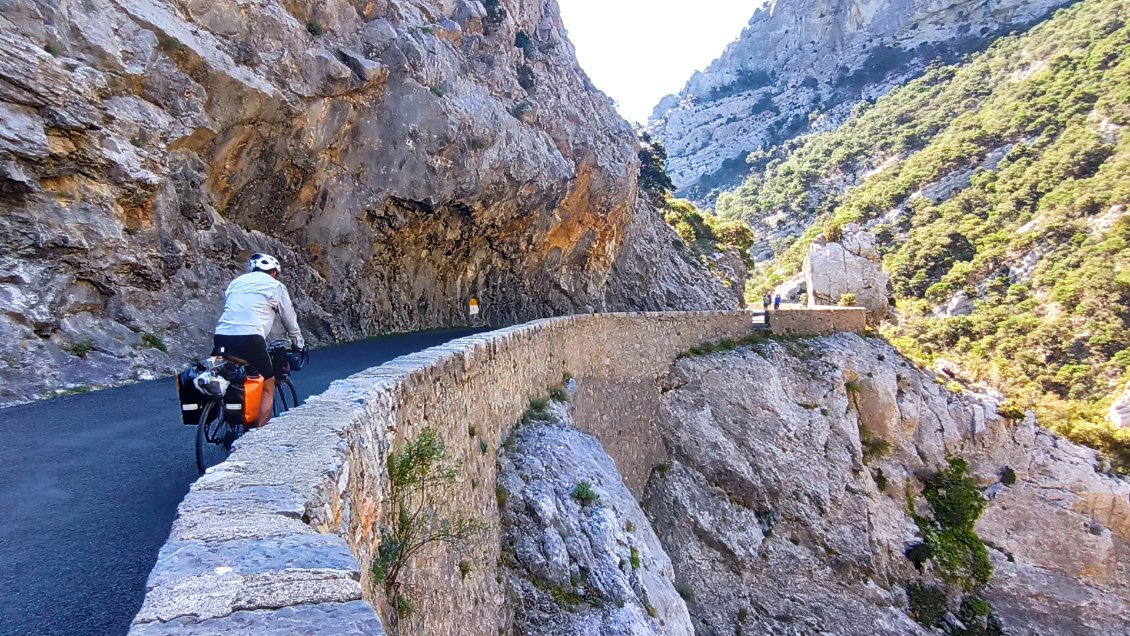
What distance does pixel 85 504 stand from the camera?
3.96 metres

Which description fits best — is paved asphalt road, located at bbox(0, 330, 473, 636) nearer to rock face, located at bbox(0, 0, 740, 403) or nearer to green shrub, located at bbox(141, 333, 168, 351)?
rock face, located at bbox(0, 0, 740, 403)

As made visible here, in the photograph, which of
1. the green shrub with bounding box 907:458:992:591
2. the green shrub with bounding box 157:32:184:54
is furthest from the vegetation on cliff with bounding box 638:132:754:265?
the green shrub with bounding box 157:32:184:54

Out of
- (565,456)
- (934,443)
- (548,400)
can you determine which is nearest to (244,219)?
(548,400)

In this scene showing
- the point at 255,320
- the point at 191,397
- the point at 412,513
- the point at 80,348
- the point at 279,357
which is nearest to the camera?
the point at 412,513

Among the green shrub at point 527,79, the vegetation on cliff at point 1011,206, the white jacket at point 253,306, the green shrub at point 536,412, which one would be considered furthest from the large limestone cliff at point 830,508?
the green shrub at point 527,79

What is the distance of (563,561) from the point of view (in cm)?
670

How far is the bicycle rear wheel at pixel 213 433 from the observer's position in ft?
14.7

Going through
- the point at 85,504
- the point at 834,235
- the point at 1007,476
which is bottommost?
the point at 1007,476

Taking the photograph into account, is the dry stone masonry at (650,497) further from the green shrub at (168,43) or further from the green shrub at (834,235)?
the green shrub at (834,235)

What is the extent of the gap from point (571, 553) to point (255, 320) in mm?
4213

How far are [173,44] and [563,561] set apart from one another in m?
11.3

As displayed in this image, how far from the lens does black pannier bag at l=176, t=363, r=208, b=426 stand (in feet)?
14.6

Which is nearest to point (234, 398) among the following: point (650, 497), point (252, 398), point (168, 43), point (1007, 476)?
point (252, 398)

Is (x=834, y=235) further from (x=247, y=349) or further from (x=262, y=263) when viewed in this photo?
(x=247, y=349)
